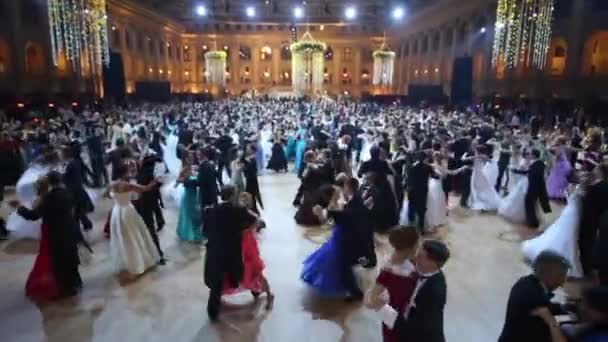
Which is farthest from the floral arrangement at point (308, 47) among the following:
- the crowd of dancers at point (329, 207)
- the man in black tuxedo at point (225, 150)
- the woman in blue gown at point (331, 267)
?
the woman in blue gown at point (331, 267)

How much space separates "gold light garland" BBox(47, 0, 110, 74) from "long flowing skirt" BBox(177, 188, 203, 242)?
45.3 ft

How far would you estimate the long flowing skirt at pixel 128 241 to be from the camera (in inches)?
238

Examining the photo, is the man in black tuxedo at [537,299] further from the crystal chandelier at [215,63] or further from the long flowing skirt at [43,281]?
the crystal chandelier at [215,63]

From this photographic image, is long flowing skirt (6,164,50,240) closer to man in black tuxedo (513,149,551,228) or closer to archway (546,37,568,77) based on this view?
man in black tuxedo (513,149,551,228)

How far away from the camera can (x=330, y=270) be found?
5.53m

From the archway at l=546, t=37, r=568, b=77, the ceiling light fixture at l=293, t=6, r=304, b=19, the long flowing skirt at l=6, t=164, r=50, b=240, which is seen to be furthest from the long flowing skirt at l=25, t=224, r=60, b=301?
the ceiling light fixture at l=293, t=6, r=304, b=19

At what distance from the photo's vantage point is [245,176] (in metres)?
8.74

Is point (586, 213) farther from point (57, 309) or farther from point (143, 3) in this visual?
point (143, 3)

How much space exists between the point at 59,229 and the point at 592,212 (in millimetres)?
6801

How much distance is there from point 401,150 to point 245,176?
319cm

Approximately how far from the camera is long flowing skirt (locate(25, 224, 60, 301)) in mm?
5523

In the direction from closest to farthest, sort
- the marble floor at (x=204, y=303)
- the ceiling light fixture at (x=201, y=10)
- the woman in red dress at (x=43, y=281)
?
the marble floor at (x=204, y=303), the woman in red dress at (x=43, y=281), the ceiling light fixture at (x=201, y=10)

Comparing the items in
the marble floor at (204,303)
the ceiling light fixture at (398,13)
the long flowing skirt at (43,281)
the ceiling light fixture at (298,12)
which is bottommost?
the marble floor at (204,303)

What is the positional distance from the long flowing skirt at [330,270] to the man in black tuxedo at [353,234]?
0.08m
